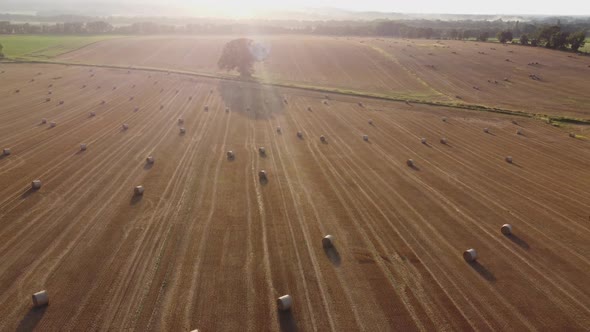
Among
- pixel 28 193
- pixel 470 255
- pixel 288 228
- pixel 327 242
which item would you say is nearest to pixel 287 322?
pixel 327 242

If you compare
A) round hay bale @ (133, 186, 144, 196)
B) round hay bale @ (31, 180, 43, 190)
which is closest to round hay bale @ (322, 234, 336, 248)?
round hay bale @ (133, 186, 144, 196)

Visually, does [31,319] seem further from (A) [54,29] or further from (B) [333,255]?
(A) [54,29]

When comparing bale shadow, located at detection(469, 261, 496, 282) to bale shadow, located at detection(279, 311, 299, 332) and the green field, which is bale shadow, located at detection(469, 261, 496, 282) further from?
the green field

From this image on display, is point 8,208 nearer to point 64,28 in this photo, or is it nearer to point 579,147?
point 579,147

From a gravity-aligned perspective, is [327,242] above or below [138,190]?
below

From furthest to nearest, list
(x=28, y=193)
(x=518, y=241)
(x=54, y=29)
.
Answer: (x=54, y=29), (x=28, y=193), (x=518, y=241)

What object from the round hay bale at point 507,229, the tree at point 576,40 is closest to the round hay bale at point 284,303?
the round hay bale at point 507,229

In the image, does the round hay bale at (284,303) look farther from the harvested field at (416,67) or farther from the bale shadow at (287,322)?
the harvested field at (416,67)
